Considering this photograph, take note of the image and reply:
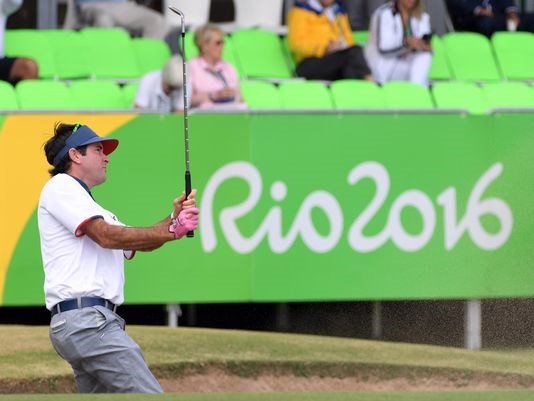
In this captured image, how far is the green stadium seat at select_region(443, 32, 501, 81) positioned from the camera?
13930 millimetres

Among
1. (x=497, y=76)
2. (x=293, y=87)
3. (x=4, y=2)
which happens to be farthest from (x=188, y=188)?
(x=497, y=76)

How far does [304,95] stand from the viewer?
11.7m

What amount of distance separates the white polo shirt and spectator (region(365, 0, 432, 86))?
716cm

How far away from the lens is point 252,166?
10.2 meters

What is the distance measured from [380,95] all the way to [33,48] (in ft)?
10.2

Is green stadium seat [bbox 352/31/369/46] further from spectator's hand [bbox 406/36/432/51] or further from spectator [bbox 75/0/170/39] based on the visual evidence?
spectator [bbox 75/0/170/39]

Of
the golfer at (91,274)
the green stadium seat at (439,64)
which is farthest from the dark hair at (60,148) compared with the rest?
the green stadium seat at (439,64)

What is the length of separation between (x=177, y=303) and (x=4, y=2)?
360 cm

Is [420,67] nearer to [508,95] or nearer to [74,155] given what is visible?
[508,95]

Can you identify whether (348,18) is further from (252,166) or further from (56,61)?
(252,166)

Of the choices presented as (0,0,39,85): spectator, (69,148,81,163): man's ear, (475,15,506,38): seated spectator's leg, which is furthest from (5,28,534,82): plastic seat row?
(69,148,81,163): man's ear

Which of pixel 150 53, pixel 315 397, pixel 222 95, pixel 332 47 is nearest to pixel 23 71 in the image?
pixel 222 95

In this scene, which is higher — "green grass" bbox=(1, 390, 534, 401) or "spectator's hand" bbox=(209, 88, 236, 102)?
"spectator's hand" bbox=(209, 88, 236, 102)

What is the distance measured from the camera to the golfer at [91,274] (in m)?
6.15
